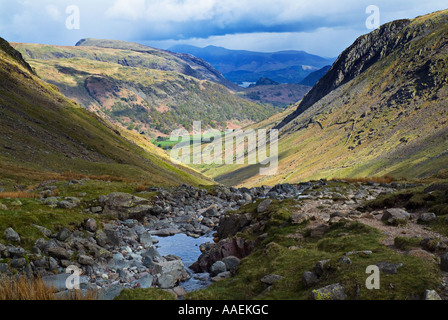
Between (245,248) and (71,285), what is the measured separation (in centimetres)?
1149

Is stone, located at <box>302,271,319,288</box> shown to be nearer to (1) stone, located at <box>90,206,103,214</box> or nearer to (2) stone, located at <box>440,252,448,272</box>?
(2) stone, located at <box>440,252,448,272</box>

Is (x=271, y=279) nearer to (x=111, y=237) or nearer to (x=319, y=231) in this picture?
(x=319, y=231)

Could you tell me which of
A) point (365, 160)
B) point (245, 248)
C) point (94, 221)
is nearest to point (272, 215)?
point (245, 248)

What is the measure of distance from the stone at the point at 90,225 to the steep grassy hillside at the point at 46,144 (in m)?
18.6

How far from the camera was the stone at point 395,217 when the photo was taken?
21.5 metres

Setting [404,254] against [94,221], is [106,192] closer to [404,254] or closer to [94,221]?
[94,221]

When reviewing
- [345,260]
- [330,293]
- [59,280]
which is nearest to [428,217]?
[345,260]

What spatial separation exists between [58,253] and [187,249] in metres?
11.1

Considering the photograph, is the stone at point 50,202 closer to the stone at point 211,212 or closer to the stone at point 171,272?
the stone at point 171,272

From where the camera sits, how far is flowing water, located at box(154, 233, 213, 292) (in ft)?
67.7

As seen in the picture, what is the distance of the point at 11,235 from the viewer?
20.3 metres

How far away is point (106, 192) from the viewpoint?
39.0m

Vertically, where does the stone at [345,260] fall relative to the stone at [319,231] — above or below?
above

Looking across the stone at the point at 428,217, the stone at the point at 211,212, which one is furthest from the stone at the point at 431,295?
the stone at the point at 211,212
